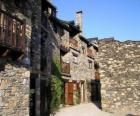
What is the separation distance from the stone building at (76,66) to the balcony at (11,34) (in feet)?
38.1

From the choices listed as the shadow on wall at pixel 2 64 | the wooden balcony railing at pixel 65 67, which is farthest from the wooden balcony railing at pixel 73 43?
the shadow on wall at pixel 2 64

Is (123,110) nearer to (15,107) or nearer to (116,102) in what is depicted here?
(116,102)

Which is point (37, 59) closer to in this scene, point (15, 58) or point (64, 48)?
point (15, 58)

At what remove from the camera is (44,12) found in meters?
18.7

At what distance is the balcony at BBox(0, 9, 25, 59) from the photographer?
8.81 meters

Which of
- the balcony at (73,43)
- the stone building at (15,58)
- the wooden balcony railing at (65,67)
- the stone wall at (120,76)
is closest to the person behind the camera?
the stone building at (15,58)

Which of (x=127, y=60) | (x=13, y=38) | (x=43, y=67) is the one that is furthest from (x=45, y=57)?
(x=13, y=38)

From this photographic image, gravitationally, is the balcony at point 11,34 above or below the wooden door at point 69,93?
above

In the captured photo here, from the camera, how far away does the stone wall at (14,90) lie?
350 inches

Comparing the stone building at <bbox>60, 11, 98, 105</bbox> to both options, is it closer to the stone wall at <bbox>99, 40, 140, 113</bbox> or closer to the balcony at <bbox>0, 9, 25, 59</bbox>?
the stone wall at <bbox>99, 40, 140, 113</bbox>

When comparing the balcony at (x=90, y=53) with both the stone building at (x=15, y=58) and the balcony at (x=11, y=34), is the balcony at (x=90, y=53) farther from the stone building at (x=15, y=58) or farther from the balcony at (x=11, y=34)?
the balcony at (x=11, y=34)

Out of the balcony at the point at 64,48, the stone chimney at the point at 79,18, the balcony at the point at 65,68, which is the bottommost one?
the balcony at the point at 65,68

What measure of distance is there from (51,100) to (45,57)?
318 centimetres

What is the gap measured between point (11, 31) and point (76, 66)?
15649mm
